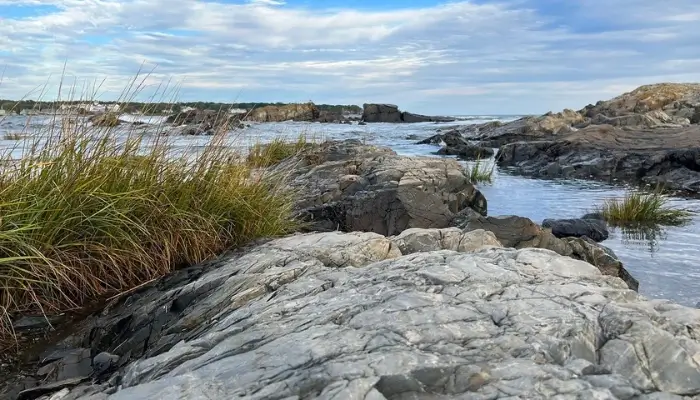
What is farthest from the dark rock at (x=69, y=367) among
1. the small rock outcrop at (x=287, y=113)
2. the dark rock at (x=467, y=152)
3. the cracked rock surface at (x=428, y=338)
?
the small rock outcrop at (x=287, y=113)

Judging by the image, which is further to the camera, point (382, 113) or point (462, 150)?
point (382, 113)

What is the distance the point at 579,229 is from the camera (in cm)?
908

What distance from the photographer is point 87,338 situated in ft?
13.5

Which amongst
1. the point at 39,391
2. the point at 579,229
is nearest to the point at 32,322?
the point at 39,391

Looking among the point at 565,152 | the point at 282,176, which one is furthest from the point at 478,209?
the point at 565,152

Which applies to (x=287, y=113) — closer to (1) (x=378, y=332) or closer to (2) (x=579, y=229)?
(2) (x=579, y=229)

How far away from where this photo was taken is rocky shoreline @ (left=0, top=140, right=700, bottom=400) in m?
2.14

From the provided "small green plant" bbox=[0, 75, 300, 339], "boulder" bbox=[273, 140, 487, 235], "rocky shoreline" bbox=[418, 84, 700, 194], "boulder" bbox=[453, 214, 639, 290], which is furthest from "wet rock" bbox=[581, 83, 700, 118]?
"small green plant" bbox=[0, 75, 300, 339]

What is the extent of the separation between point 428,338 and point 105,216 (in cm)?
321

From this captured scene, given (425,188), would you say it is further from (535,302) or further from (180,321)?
(535,302)

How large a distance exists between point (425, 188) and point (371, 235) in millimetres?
5437

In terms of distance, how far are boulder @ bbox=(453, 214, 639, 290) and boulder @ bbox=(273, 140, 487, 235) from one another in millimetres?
922

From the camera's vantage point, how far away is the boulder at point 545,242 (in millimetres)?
6314

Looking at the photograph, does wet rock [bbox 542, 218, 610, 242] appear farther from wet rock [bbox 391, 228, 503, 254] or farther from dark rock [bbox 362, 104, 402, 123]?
dark rock [bbox 362, 104, 402, 123]
